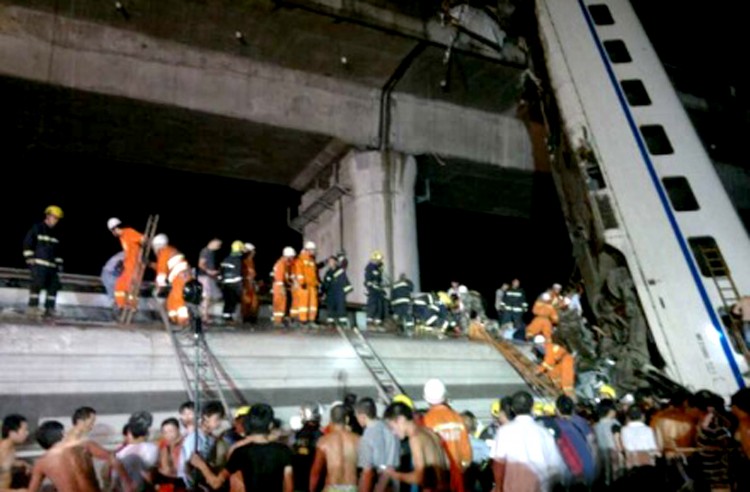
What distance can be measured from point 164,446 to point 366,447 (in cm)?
203

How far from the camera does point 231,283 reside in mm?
9930

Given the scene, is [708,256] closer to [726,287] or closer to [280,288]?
[726,287]

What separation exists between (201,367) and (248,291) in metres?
2.82

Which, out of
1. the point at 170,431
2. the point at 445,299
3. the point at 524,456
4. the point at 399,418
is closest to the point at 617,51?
the point at 445,299

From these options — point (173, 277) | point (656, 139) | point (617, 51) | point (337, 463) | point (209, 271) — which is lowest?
point (337, 463)

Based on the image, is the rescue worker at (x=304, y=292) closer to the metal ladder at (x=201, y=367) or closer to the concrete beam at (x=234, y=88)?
the metal ladder at (x=201, y=367)

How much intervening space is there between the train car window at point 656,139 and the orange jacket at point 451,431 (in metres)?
10.1

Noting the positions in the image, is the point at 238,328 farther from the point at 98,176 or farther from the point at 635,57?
the point at 98,176

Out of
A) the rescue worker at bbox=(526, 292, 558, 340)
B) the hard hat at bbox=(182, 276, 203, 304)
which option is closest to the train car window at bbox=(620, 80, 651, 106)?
the rescue worker at bbox=(526, 292, 558, 340)

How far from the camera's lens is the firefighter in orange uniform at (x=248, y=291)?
412 inches

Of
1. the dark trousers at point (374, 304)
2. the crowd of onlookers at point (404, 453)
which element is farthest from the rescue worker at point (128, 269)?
the dark trousers at point (374, 304)

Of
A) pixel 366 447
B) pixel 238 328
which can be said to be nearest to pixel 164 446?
pixel 366 447

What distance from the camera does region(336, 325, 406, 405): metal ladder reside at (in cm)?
852

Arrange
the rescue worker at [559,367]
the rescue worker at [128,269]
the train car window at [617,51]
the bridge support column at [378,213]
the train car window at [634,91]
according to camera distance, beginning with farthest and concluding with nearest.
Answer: the bridge support column at [378,213] → the train car window at [617,51] → the train car window at [634,91] → the rescue worker at [559,367] → the rescue worker at [128,269]
